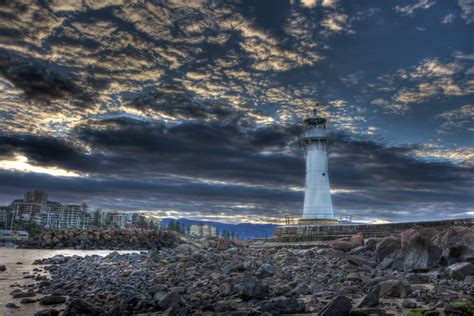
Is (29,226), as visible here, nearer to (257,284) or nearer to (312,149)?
(312,149)

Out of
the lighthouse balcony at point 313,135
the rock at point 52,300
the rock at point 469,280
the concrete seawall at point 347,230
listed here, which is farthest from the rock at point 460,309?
the lighthouse balcony at point 313,135

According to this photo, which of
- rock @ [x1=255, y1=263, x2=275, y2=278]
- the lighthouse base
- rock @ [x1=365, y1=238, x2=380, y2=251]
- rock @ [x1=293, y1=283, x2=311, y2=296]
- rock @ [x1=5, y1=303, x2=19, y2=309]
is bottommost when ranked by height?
rock @ [x1=5, y1=303, x2=19, y2=309]

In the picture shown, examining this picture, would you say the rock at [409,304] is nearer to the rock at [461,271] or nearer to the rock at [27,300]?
the rock at [461,271]

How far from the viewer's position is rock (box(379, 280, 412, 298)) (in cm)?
805

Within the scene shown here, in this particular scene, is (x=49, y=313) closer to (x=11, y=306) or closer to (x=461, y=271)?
(x=11, y=306)

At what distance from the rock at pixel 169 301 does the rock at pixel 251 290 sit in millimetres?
1383

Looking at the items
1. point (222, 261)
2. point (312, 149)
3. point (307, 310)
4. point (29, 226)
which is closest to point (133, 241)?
point (312, 149)

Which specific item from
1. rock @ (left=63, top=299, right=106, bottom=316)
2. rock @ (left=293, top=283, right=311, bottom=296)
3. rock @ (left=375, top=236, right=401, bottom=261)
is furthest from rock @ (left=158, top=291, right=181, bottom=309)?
rock @ (left=375, top=236, right=401, bottom=261)

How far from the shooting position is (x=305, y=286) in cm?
895

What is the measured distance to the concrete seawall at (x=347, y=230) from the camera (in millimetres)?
18194

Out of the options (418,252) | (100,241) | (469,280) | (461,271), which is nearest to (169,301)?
(469,280)

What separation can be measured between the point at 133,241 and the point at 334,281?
45635mm

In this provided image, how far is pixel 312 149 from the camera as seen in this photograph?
36250 mm

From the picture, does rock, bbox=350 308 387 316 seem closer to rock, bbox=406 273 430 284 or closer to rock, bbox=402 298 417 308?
rock, bbox=402 298 417 308
